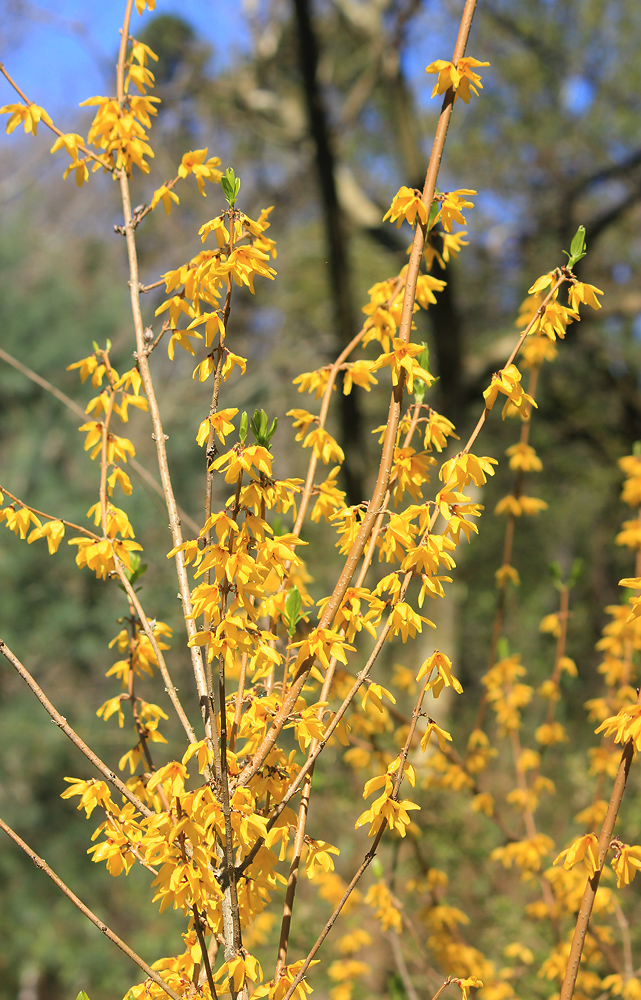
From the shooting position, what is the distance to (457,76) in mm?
1151

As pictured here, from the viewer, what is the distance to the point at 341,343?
19.5ft

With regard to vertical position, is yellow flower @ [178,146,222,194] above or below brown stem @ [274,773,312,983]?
above

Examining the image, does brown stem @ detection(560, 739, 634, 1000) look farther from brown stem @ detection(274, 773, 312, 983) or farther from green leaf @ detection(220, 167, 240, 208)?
green leaf @ detection(220, 167, 240, 208)

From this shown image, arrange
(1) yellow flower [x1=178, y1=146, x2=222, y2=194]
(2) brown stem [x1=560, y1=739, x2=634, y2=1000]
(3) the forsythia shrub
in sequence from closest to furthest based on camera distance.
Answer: (3) the forsythia shrub, (2) brown stem [x1=560, y1=739, x2=634, y2=1000], (1) yellow flower [x1=178, y1=146, x2=222, y2=194]

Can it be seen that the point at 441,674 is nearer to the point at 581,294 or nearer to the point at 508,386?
the point at 508,386

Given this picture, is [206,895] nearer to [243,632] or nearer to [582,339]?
[243,632]

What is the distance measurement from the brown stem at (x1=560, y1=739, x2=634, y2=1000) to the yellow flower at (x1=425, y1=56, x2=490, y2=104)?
1030mm

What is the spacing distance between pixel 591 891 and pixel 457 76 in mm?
1265

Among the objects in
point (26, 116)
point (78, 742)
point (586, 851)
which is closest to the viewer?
point (78, 742)

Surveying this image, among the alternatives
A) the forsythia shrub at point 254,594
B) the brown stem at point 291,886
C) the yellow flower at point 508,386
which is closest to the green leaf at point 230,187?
the forsythia shrub at point 254,594

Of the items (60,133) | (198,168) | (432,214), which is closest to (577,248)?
(432,214)

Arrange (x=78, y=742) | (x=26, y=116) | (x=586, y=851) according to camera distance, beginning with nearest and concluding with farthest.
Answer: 1. (x=78, y=742)
2. (x=586, y=851)
3. (x=26, y=116)

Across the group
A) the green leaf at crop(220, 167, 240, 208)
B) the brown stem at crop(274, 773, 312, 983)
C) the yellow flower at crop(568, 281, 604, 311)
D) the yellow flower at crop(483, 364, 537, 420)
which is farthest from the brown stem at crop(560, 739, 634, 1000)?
the green leaf at crop(220, 167, 240, 208)

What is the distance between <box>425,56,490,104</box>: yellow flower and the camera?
1154mm
